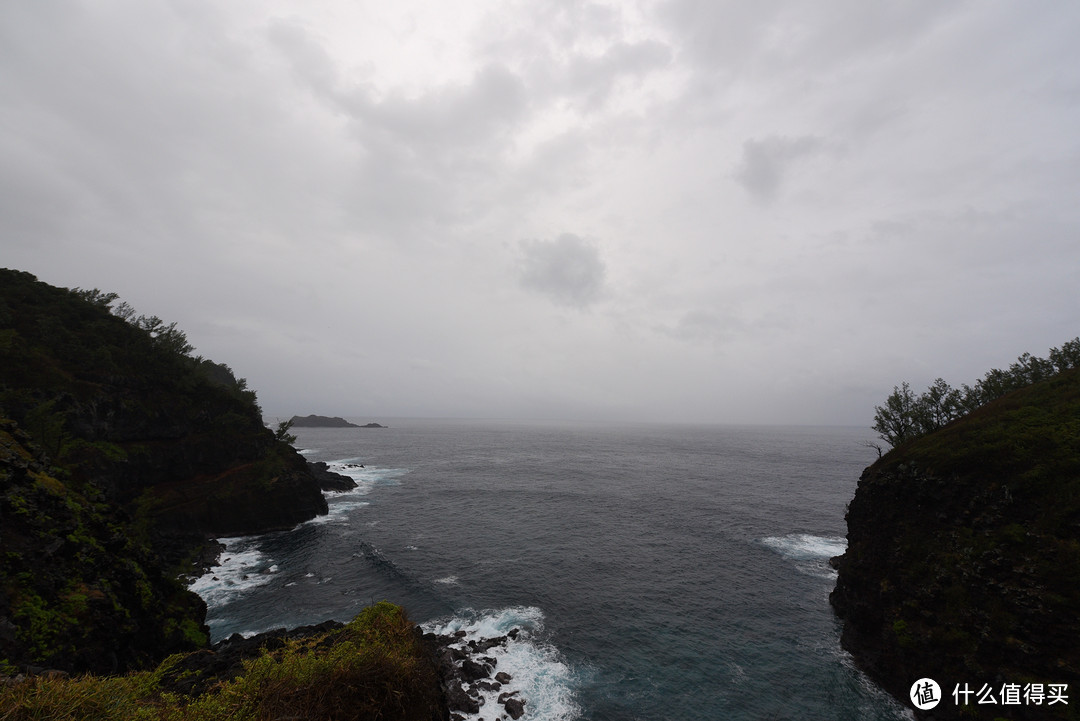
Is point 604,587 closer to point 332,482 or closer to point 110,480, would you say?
point 110,480

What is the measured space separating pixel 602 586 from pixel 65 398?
6094cm

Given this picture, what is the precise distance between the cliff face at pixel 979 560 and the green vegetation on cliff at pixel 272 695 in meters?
30.7

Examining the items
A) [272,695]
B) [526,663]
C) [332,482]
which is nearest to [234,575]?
[526,663]

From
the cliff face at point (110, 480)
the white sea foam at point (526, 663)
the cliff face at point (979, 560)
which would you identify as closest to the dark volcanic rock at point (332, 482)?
the cliff face at point (110, 480)

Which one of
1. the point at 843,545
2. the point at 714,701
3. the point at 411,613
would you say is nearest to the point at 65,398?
the point at 411,613

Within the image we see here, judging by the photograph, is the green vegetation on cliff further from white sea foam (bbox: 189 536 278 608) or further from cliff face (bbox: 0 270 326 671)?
white sea foam (bbox: 189 536 278 608)

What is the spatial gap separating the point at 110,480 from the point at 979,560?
79.3 m

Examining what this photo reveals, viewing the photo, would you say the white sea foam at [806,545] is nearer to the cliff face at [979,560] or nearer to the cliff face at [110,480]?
the cliff face at [979,560]

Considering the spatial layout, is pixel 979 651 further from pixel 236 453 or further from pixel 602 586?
pixel 236 453

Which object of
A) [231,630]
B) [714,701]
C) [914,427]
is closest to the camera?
[714,701]

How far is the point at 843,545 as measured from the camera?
5297 centimetres

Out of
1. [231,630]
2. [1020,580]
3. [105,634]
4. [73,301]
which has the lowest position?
[231,630]

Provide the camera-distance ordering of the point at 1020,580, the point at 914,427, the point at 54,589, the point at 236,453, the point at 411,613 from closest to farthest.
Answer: the point at 54,589 → the point at 1020,580 → the point at 411,613 → the point at 914,427 → the point at 236,453

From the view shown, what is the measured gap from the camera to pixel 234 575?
43.1 metres
